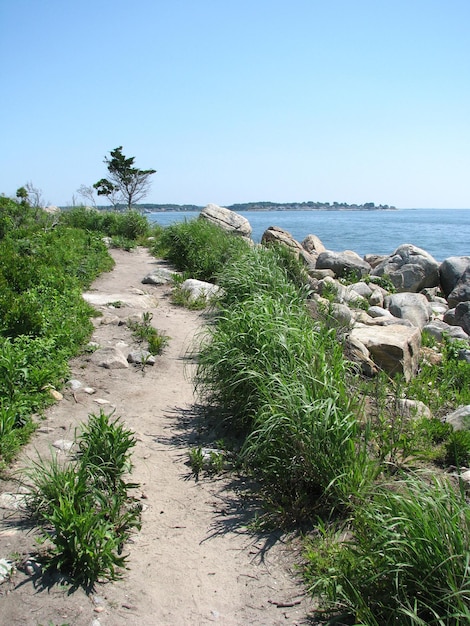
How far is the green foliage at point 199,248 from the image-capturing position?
11734 millimetres

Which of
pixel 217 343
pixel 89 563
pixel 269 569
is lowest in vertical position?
pixel 269 569

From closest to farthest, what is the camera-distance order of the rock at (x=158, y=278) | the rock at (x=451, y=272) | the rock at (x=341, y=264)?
the rock at (x=158, y=278)
the rock at (x=451, y=272)
the rock at (x=341, y=264)

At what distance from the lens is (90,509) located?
3.19m

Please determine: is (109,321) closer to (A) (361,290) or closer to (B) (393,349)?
(B) (393,349)

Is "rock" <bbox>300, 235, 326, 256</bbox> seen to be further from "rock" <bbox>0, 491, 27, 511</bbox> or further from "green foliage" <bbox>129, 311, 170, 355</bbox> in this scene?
→ "rock" <bbox>0, 491, 27, 511</bbox>

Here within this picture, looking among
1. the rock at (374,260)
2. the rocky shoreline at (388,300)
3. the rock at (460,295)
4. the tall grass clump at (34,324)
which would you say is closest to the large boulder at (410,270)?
the rocky shoreline at (388,300)

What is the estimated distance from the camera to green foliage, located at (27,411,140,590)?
301 centimetres

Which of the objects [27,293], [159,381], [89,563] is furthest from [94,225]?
[89,563]

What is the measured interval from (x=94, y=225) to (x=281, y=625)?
16.6 m

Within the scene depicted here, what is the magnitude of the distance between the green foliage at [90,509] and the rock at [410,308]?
825 cm

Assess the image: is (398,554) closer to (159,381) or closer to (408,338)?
(159,381)

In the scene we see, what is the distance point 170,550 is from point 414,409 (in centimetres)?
264

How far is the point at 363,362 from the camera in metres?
6.33

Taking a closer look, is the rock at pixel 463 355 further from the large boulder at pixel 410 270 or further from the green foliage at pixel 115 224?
the green foliage at pixel 115 224
